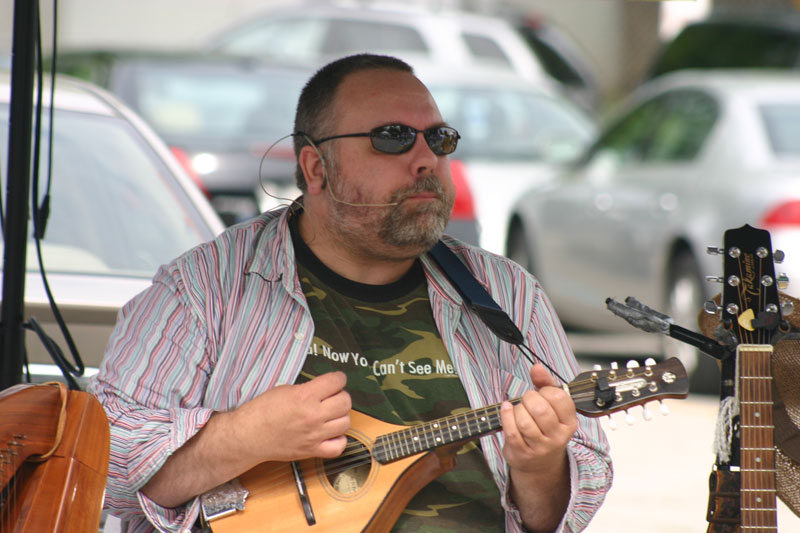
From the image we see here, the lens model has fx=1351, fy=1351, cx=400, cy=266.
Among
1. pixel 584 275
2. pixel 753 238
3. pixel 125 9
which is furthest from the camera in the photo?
pixel 125 9

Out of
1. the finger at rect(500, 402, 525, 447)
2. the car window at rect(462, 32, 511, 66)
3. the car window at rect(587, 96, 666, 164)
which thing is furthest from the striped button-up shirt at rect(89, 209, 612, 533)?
the car window at rect(462, 32, 511, 66)

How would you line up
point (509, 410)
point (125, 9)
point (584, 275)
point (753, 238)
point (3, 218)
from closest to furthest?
point (509, 410) → point (753, 238) → point (3, 218) → point (584, 275) → point (125, 9)

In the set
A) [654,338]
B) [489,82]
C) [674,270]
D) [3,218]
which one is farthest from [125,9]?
[3,218]

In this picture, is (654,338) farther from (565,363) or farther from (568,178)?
(565,363)

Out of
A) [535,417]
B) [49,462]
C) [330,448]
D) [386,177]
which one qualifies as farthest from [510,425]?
[49,462]

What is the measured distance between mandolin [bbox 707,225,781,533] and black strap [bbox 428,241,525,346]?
18.3 inches

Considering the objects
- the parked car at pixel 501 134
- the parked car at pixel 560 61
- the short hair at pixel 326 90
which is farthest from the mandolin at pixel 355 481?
the parked car at pixel 560 61

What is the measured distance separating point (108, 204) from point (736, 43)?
10.9 metres

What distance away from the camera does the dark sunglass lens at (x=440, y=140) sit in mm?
3053

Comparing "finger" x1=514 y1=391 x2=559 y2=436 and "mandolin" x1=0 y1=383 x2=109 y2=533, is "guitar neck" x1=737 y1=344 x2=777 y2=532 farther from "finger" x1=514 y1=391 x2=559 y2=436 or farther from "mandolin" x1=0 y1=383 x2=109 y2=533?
"mandolin" x1=0 y1=383 x2=109 y2=533

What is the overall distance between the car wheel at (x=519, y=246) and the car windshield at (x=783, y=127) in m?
2.28

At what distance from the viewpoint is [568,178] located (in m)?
8.85

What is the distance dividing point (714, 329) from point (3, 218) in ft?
5.44

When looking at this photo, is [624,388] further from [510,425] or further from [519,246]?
[519,246]
